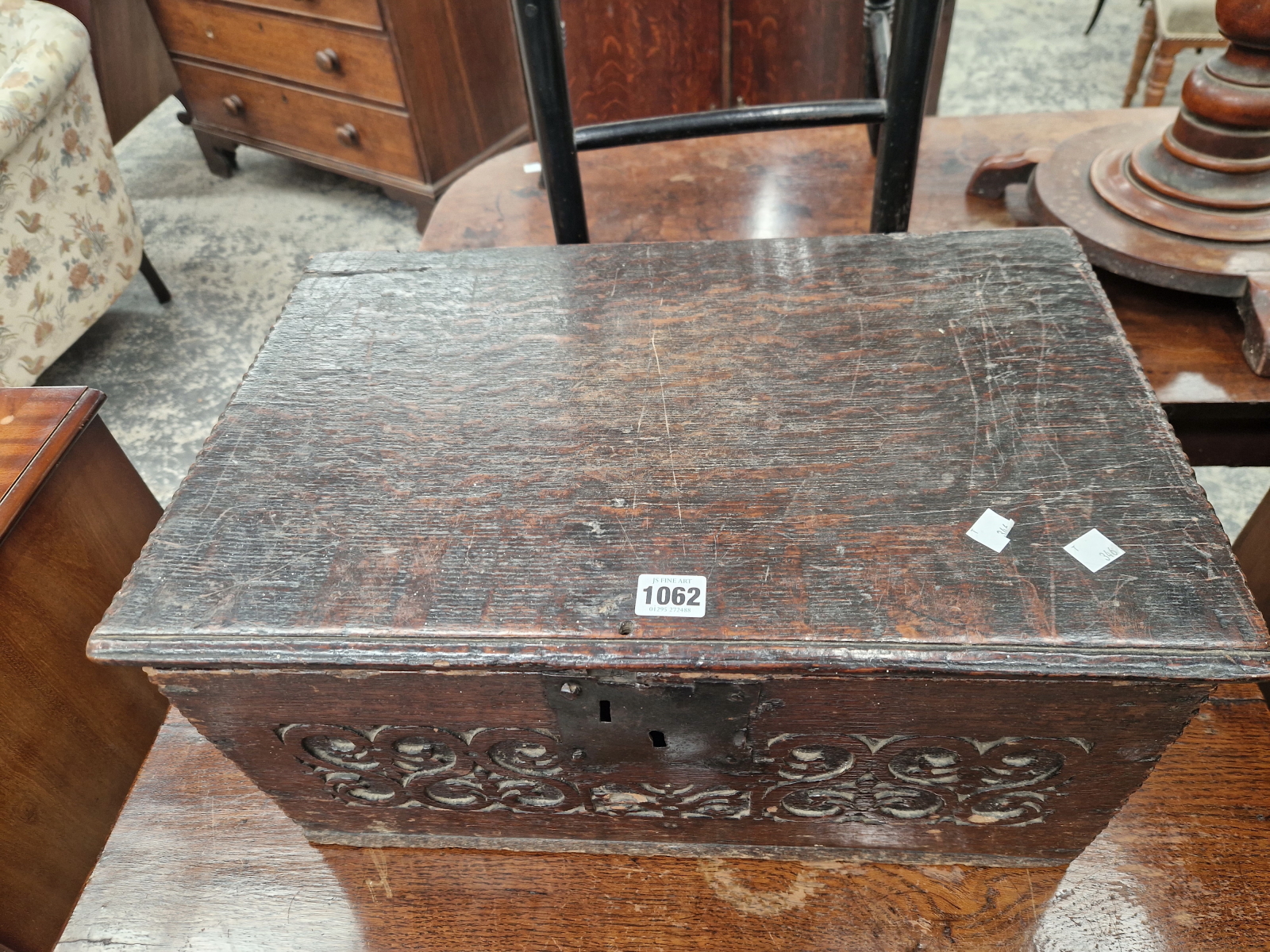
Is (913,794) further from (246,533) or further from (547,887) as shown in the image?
(246,533)

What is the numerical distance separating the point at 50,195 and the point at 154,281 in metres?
0.55

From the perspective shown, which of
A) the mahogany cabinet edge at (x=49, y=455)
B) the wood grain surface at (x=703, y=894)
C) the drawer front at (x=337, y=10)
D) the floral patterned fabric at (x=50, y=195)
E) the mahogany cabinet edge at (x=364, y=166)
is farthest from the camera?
the mahogany cabinet edge at (x=364, y=166)

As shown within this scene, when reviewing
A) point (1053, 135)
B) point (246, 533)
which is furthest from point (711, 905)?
point (1053, 135)

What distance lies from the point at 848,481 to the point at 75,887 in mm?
1108

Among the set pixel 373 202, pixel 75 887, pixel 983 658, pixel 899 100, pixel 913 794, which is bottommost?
pixel 373 202

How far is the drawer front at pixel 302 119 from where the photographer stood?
8.10 feet

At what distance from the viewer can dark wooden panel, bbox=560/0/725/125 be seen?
6.35ft

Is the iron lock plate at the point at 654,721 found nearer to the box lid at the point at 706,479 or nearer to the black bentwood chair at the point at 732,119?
the box lid at the point at 706,479

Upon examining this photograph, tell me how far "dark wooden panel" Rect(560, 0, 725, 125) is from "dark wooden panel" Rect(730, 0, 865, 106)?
64mm

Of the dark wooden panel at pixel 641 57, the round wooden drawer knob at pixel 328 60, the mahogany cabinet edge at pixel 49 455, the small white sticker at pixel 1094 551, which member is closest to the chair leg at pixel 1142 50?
the dark wooden panel at pixel 641 57

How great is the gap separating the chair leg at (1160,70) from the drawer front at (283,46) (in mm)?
2159

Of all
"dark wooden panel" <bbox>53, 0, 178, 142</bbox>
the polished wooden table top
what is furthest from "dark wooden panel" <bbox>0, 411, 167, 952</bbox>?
"dark wooden panel" <bbox>53, 0, 178, 142</bbox>

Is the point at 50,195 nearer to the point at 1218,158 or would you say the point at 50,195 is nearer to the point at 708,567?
the point at 708,567

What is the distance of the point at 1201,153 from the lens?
3.63ft
